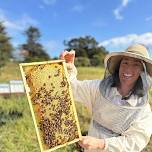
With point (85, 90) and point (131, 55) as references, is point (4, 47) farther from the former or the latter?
point (131, 55)

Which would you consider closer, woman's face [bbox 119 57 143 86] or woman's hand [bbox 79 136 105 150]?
woman's hand [bbox 79 136 105 150]

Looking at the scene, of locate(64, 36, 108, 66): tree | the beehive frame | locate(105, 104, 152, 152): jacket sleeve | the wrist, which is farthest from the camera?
locate(64, 36, 108, 66): tree

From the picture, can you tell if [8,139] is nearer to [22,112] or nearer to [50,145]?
[22,112]

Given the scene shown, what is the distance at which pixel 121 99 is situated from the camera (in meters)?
2.97

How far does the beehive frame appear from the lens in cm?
247

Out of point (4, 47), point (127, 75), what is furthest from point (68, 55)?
point (4, 47)

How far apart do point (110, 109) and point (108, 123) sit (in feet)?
0.37

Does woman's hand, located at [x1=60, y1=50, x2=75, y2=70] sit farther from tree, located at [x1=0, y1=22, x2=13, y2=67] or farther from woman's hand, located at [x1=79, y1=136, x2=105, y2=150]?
tree, located at [x1=0, y1=22, x2=13, y2=67]

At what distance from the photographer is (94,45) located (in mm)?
35875

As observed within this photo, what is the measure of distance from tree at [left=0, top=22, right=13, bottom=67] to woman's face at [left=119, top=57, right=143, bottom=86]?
16.1 metres

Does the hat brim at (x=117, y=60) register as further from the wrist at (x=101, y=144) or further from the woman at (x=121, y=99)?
the wrist at (x=101, y=144)

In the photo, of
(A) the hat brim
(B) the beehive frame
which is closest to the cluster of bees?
(B) the beehive frame

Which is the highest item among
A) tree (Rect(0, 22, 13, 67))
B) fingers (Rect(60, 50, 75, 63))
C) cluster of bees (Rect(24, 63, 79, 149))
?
tree (Rect(0, 22, 13, 67))

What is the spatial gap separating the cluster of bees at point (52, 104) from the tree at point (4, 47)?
16.2m
